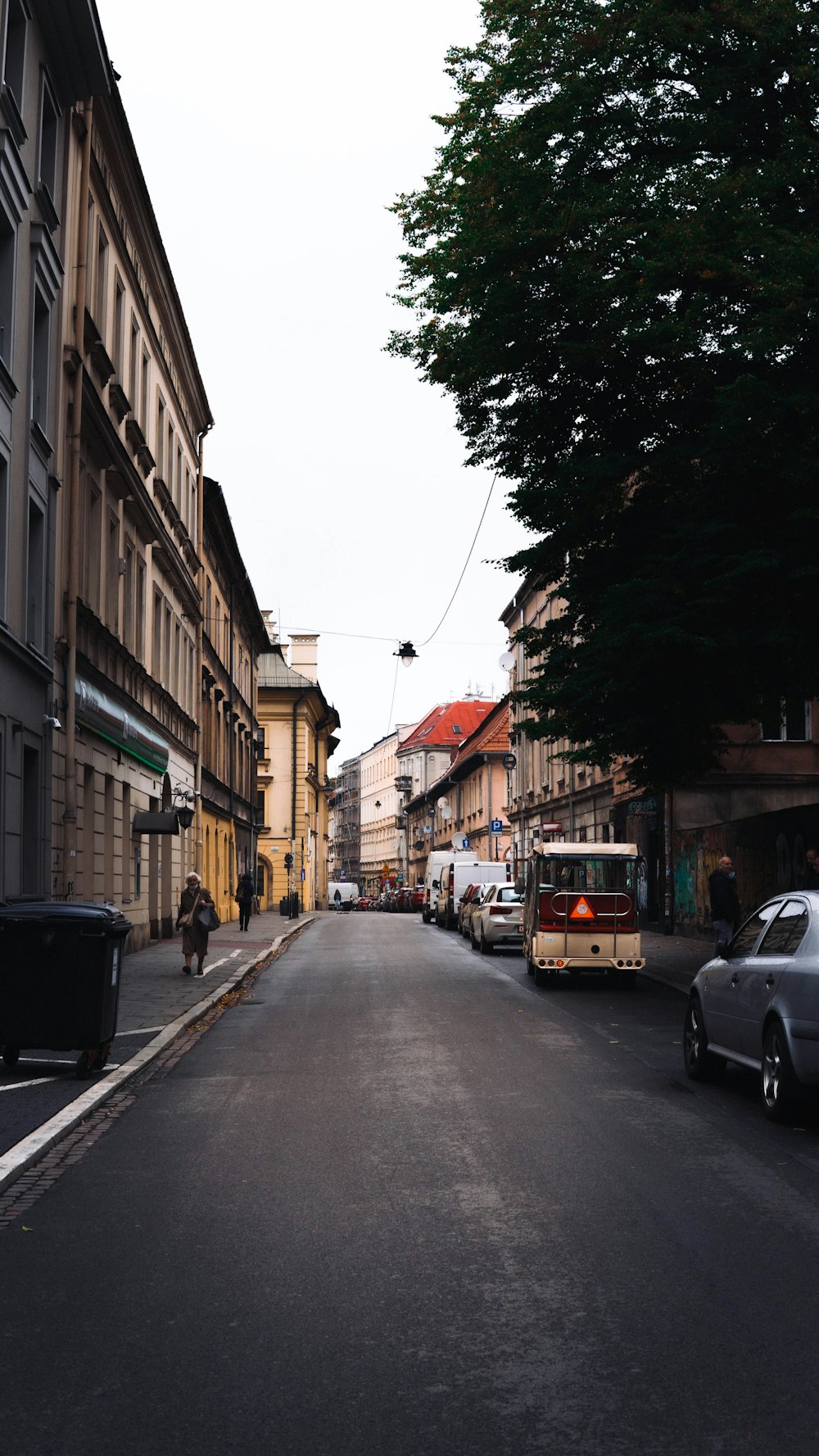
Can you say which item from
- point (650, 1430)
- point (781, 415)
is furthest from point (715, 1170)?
point (781, 415)

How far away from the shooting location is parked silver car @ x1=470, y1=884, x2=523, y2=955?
33031 millimetres

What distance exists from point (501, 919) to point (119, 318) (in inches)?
574

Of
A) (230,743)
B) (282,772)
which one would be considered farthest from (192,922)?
(282,772)

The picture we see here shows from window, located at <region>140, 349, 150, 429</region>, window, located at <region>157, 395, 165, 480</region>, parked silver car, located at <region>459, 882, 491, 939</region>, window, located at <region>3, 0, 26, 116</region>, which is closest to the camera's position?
window, located at <region>3, 0, 26, 116</region>

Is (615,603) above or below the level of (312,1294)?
above

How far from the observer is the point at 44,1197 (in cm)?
755

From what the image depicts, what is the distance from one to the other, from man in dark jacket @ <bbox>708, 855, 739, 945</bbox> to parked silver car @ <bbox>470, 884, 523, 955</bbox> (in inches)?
386

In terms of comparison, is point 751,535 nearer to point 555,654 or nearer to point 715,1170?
point 555,654

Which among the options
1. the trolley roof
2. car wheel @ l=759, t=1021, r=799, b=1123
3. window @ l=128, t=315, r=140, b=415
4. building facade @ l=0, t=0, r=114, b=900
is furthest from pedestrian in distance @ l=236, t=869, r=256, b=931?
car wheel @ l=759, t=1021, r=799, b=1123

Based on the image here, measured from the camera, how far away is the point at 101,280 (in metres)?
27.0

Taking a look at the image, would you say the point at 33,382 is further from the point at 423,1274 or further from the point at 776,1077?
the point at 423,1274

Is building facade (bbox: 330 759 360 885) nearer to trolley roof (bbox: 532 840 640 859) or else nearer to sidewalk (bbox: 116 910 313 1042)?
sidewalk (bbox: 116 910 313 1042)

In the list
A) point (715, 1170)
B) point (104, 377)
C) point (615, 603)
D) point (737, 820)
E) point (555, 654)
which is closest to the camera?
Answer: point (715, 1170)

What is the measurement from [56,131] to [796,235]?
443 inches
